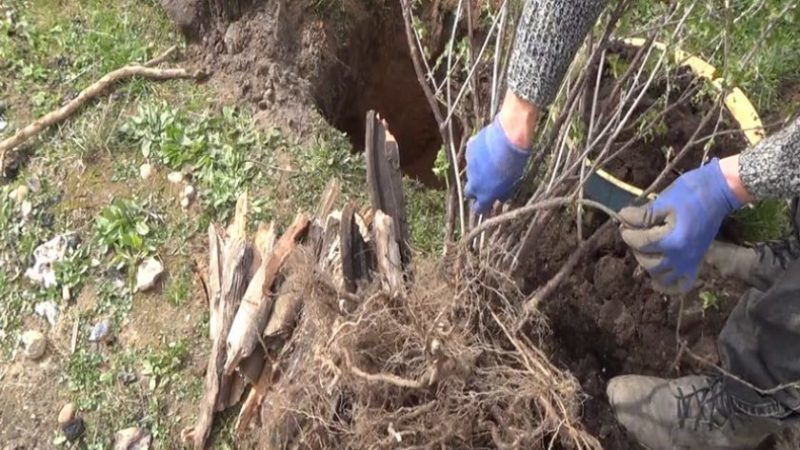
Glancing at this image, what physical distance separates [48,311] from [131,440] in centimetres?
45

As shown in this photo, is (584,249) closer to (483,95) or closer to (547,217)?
(547,217)

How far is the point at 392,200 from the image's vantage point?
2096 millimetres

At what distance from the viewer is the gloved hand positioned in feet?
5.77

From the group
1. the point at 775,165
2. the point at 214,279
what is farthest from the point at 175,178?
the point at 775,165

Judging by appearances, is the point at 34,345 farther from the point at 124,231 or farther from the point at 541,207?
the point at 541,207

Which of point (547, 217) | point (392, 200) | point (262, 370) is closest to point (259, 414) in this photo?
point (262, 370)

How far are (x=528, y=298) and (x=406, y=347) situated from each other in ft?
1.29

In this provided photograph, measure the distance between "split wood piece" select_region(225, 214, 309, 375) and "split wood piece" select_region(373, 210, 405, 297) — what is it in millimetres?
241

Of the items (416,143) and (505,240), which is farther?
(416,143)

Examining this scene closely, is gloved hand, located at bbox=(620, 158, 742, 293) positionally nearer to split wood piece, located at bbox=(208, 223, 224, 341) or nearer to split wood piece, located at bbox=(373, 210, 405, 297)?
split wood piece, located at bbox=(373, 210, 405, 297)

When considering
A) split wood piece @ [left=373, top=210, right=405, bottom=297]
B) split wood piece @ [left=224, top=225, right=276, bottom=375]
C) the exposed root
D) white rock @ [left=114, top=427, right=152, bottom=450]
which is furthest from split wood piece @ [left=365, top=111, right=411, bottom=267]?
white rock @ [left=114, top=427, right=152, bottom=450]

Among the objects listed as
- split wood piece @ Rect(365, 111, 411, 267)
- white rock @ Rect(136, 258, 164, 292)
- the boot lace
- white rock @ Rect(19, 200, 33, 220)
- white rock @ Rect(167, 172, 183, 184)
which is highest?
split wood piece @ Rect(365, 111, 411, 267)

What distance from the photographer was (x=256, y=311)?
2041 mm

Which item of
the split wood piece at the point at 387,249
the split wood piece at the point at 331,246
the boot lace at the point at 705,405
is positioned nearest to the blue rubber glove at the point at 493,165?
the split wood piece at the point at 387,249
